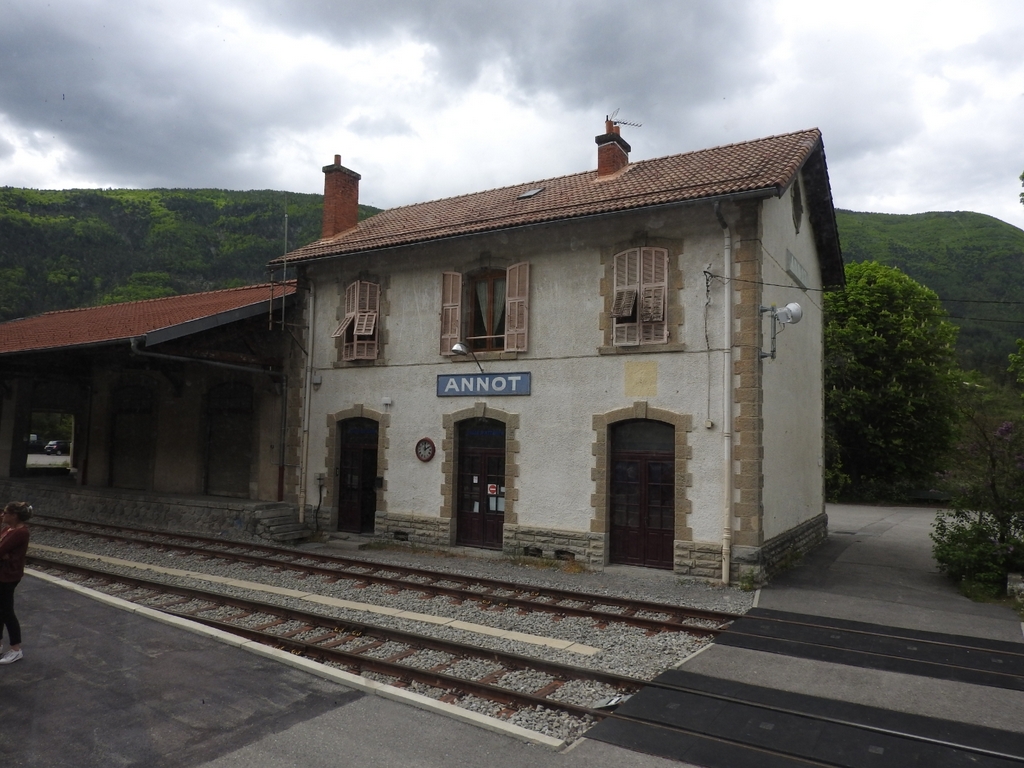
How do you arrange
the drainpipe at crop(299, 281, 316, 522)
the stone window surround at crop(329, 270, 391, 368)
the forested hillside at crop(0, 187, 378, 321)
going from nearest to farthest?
the stone window surround at crop(329, 270, 391, 368) < the drainpipe at crop(299, 281, 316, 522) < the forested hillside at crop(0, 187, 378, 321)

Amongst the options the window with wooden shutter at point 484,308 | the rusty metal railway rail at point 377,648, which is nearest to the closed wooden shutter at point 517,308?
the window with wooden shutter at point 484,308

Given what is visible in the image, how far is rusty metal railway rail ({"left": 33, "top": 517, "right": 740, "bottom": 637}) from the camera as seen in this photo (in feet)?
28.3

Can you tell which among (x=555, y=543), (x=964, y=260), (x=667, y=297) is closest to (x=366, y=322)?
(x=555, y=543)

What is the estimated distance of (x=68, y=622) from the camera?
725cm

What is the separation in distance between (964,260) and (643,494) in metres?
102

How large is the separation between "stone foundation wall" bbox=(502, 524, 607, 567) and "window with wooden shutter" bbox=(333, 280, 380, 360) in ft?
16.1

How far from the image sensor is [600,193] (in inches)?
529

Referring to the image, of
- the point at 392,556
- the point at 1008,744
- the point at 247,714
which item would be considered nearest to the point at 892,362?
the point at 392,556

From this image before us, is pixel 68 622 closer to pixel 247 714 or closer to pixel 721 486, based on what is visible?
pixel 247 714

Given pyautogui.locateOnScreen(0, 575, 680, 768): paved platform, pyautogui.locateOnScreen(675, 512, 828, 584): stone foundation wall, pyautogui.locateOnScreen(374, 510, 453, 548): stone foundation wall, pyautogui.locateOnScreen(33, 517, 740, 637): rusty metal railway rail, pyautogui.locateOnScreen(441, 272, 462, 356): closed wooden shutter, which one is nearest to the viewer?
pyautogui.locateOnScreen(0, 575, 680, 768): paved platform

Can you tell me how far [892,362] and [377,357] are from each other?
71.6 feet

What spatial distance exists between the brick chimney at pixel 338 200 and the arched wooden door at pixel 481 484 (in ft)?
23.7

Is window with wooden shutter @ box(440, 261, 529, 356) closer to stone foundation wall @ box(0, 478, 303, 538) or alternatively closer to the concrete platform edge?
stone foundation wall @ box(0, 478, 303, 538)

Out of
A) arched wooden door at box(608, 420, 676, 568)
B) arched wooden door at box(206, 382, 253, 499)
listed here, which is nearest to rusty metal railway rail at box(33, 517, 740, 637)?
arched wooden door at box(608, 420, 676, 568)
